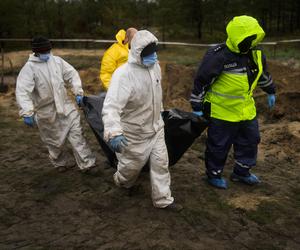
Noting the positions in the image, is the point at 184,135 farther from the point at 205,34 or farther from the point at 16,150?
the point at 205,34

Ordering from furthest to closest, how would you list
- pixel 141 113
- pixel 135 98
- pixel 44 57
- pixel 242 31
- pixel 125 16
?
pixel 125 16
pixel 44 57
pixel 242 31
pixel 141 113
pixel 135 98

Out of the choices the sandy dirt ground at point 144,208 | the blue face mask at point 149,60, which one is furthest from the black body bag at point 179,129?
the blue face mask at point 149,60

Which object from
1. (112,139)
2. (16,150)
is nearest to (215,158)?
(112,139)

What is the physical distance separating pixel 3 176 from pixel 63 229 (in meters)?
1.84

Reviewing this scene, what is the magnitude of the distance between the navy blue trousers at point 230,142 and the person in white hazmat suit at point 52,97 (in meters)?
1.56

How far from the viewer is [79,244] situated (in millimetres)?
3725

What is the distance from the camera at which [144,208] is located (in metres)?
4.39

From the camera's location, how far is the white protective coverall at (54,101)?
5.16 m

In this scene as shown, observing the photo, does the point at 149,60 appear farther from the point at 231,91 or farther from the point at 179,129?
the point at 231,91

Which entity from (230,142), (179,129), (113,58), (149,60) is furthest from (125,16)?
(149,60)

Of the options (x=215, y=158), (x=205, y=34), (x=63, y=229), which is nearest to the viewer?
(x=63, y=229)

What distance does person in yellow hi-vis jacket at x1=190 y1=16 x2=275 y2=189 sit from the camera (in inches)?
171

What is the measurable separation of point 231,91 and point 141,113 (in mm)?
1076

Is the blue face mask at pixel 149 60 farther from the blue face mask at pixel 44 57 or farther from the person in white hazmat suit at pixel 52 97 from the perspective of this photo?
the blue face mask at pixel 44 57
